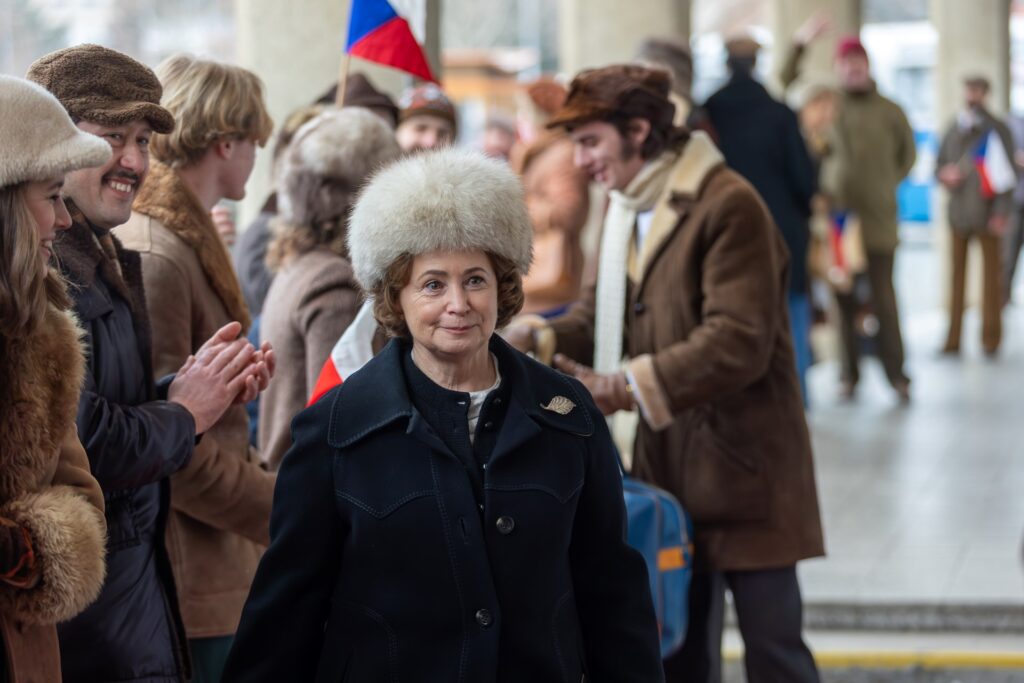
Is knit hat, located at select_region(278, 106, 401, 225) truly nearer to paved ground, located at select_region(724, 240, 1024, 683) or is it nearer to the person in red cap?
paved ground, located at select_region(724, 240, 1024, 683)

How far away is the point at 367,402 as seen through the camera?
3148 mm

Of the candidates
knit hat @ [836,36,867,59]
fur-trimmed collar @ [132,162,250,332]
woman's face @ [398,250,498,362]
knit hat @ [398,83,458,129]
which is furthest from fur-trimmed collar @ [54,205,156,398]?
knit hat @ [836,36,867,59]

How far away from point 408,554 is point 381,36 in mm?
2529

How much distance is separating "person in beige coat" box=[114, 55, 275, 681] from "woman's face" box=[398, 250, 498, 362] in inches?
21.7

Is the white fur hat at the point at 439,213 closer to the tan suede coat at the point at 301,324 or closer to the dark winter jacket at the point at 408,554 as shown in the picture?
the dark winter jacket at the point at 408,554

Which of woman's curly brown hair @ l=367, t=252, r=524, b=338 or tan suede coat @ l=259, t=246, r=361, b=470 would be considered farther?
tan suede coat @ l=259, t=246, r=361, b=470

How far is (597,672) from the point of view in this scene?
3.28 metres

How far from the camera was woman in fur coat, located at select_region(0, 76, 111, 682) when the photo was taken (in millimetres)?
2717

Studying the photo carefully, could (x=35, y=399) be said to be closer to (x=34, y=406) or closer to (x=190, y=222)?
(x=34, y=406)

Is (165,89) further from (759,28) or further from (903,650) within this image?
(759,28)

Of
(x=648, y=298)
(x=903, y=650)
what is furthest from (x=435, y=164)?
(x=903, y=650)

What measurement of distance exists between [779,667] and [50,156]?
9.02 feet

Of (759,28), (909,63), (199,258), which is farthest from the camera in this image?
(759,28)

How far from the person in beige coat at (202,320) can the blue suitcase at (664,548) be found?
1032mm
